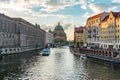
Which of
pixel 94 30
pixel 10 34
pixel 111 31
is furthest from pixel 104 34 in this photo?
pixel 10 34

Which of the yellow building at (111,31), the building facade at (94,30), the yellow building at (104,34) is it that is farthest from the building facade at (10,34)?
the yellow building at (111,31)

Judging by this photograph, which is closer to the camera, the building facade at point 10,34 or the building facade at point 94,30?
the building facade at point 10,34

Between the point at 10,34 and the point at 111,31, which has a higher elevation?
the point at 111,31

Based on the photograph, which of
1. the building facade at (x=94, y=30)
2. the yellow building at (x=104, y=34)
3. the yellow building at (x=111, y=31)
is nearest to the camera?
the yellow building at (x=111, y=31)

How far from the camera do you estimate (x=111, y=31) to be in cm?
14462

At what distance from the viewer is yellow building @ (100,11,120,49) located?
138000 mm

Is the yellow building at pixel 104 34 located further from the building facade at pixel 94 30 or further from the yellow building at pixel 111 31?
the building facade at pixel 94 30

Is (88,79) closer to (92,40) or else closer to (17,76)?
(17,76)

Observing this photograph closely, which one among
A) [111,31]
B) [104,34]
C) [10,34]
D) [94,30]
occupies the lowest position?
[104,34]

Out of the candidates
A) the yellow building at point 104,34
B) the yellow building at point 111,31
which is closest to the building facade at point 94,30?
the yellow building at point 104,34

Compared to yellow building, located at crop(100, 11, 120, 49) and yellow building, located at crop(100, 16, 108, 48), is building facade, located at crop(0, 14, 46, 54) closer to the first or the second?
yellow building, located at crop(100, 16, 108, 48)

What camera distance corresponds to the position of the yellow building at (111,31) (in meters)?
138

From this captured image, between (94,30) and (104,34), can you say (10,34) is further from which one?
(104,34)

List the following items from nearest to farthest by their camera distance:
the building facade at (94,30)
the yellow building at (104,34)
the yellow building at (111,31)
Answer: the yellow building at (111,31) → the yellow building at (104,34) → the building facade at (94,30)
